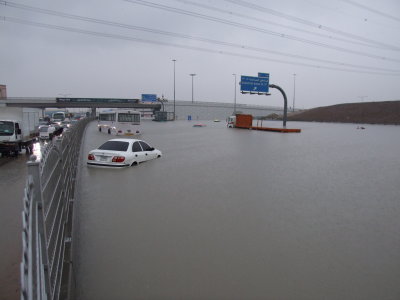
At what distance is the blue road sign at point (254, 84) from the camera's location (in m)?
47.6

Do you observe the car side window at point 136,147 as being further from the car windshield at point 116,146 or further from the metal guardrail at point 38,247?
the metal guardrail at point 38,247

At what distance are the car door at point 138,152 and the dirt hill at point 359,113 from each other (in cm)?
8549

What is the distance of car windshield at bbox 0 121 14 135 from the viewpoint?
63.5 ft

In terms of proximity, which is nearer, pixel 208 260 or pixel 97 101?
pixel 208 260

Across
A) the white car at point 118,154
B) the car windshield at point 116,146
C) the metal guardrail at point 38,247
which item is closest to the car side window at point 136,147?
the white car at point 118,154

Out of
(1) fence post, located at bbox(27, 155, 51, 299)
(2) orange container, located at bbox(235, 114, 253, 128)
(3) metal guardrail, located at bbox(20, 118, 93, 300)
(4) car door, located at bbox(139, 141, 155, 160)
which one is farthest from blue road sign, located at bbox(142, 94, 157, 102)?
(1) fence post, located at bbox(27, 155, 51, 299)

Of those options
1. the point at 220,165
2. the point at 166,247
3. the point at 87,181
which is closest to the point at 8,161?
the point at 87,181

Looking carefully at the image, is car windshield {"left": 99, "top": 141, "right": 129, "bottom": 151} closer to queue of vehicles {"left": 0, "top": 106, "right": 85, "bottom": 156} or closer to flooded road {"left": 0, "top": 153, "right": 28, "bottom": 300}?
queue of vehicles {"left": 0, "top": 106, "right": 85, "bottom": 156}

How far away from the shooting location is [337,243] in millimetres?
7141

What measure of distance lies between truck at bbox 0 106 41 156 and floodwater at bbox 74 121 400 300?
8.41m

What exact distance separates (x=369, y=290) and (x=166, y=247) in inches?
143

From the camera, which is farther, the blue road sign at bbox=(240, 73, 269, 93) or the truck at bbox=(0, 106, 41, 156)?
the blue road sign at bbox=(240, 73, 269, 93)

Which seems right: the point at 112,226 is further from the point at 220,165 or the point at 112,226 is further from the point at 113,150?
the point at 220,165

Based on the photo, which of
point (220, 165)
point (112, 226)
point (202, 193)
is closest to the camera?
point (112, 226)
